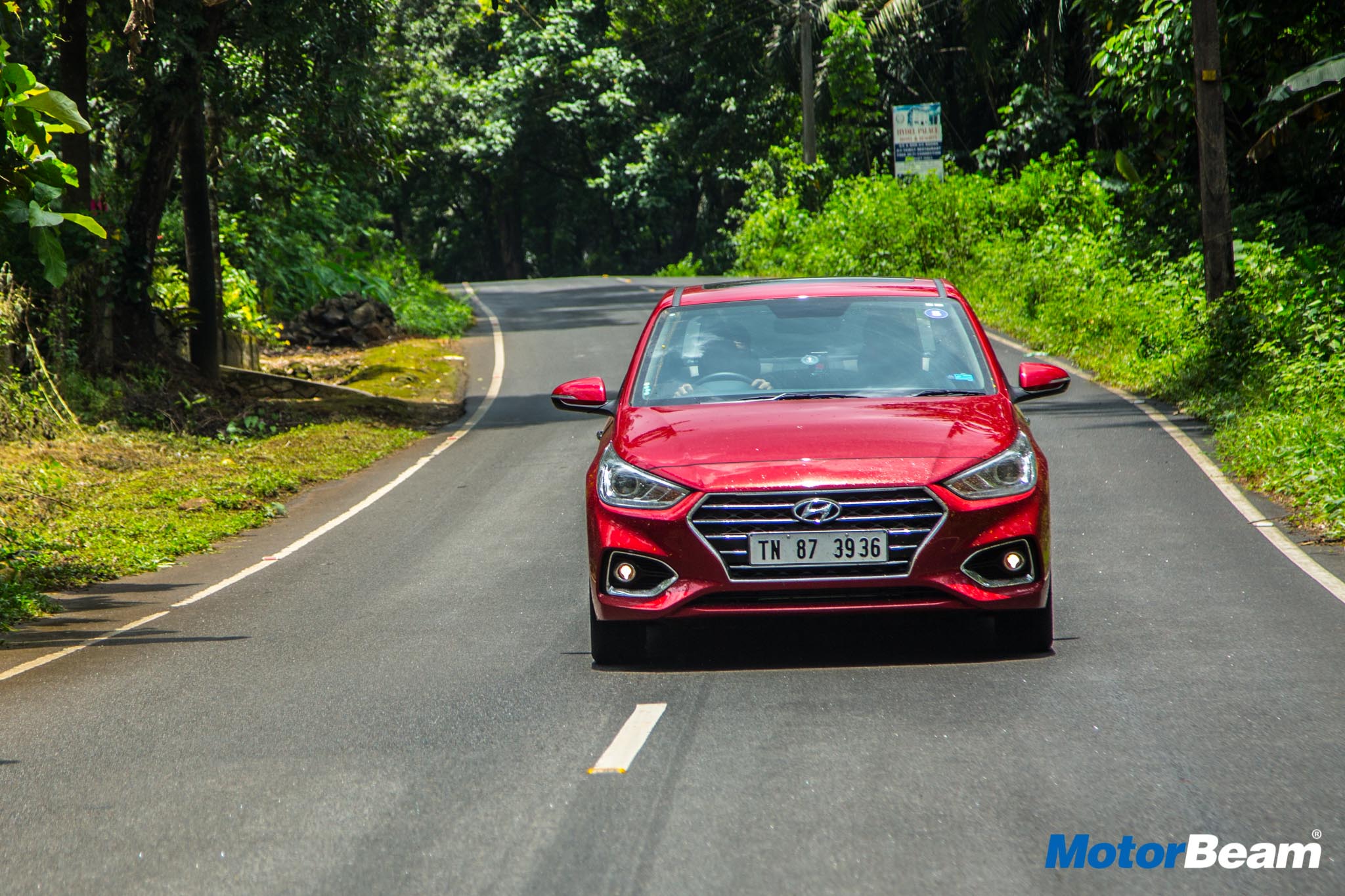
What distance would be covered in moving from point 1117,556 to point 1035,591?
3134 mm

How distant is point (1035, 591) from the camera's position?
6.55m

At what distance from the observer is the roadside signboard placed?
3388 cm

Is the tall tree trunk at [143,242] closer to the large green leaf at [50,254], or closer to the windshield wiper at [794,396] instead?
the large green leaf at [50,254]

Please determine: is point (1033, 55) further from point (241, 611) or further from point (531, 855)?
point (531, 855)

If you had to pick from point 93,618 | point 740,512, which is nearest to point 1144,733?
point 740,512

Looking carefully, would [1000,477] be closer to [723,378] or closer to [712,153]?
[723,378]

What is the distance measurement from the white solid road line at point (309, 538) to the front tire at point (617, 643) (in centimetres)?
317

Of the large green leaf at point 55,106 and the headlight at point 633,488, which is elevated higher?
the large green leaf at point 55,106

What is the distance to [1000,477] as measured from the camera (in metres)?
6.54

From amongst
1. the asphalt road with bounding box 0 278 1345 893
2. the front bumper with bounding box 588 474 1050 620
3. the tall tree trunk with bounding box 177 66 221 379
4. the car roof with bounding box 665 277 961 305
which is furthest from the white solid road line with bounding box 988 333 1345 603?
the tall tree trunk with bounding box 177 66 221 379

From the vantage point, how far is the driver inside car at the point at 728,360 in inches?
298

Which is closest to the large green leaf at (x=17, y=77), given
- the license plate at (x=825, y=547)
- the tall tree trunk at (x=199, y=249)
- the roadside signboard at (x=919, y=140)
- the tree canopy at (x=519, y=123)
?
the tree canopy at (x=519, y=123)

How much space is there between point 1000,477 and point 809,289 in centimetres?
195

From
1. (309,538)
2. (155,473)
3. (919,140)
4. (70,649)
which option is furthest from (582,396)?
(919,140)
